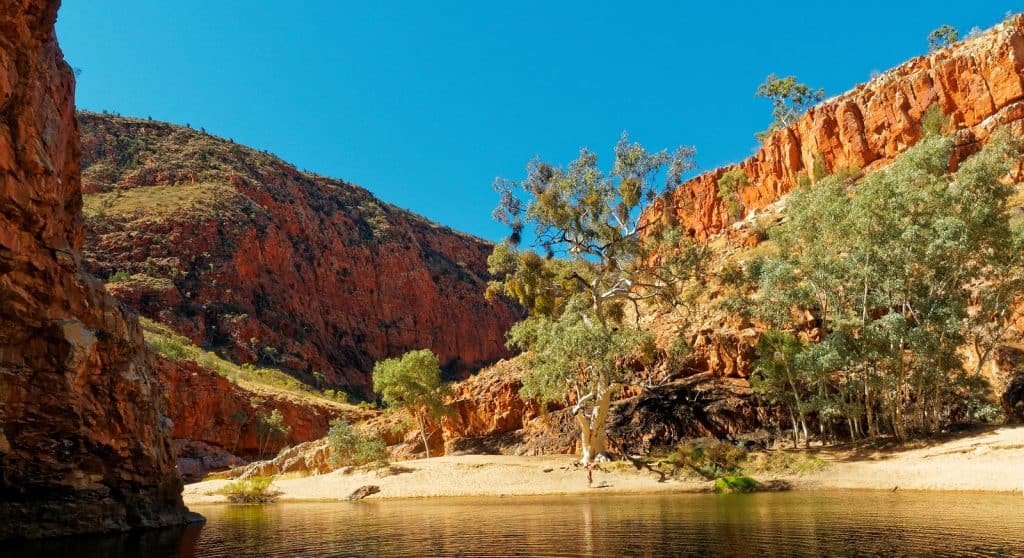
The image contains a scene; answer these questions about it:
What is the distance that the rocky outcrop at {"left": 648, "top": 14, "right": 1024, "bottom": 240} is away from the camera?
182 ft

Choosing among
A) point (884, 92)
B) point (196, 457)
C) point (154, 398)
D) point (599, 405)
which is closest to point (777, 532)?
point (599, 405)

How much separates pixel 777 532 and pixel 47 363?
65.4ft

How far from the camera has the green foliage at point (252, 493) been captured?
35312 mm

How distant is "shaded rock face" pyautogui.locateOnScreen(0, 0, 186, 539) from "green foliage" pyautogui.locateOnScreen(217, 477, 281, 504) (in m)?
14.8

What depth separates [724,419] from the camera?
114 feet

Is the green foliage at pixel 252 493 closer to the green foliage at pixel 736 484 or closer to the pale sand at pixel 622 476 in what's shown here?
the pale sand at pixel 622 476

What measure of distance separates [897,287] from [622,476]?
1562 cm

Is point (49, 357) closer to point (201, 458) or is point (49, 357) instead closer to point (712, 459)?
point (712, 459)

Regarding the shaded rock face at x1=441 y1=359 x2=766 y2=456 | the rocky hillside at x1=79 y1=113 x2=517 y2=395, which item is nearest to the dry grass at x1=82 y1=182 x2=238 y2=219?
the rocky hillside at x1=79 y1=113 x2=517 y2=395

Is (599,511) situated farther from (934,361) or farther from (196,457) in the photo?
(196,457)

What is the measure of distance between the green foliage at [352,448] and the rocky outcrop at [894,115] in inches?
1063

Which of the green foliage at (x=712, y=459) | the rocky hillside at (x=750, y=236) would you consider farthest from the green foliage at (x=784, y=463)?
the rocky hillside at (x=750, y=236)

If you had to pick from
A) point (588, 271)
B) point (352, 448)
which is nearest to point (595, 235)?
point (588, 271)

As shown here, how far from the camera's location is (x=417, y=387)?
42.7 metres
